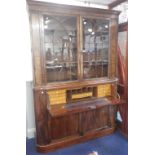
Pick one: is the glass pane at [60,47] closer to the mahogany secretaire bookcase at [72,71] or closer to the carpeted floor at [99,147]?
the mahogany secretaire bookcase at [72,71]

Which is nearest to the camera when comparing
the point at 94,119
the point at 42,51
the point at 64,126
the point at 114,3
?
the point at 42,51

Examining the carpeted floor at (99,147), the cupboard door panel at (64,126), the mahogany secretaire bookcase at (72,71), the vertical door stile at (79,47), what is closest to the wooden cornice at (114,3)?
the mahogany secretaire bookcase at (72,71)

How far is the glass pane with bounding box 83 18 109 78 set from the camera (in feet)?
7.80

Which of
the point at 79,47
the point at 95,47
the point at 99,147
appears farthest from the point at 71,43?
the point at 99,147

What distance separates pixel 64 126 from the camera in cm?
239

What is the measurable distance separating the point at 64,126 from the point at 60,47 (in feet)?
3.83

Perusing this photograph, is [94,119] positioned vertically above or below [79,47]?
below

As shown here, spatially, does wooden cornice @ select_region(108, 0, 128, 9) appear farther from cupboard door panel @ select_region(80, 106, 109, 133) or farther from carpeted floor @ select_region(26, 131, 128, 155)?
carpeted floor @ select_region(26, 131, 128, 155)

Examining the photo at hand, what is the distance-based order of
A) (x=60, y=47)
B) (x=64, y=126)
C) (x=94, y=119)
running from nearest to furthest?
(x=60, y=47) < (x=64, y=126) < (x=94, y=119)

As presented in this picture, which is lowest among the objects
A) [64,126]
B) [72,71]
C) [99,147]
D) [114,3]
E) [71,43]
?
[99,147]

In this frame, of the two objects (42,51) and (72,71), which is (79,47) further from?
(42,51)
